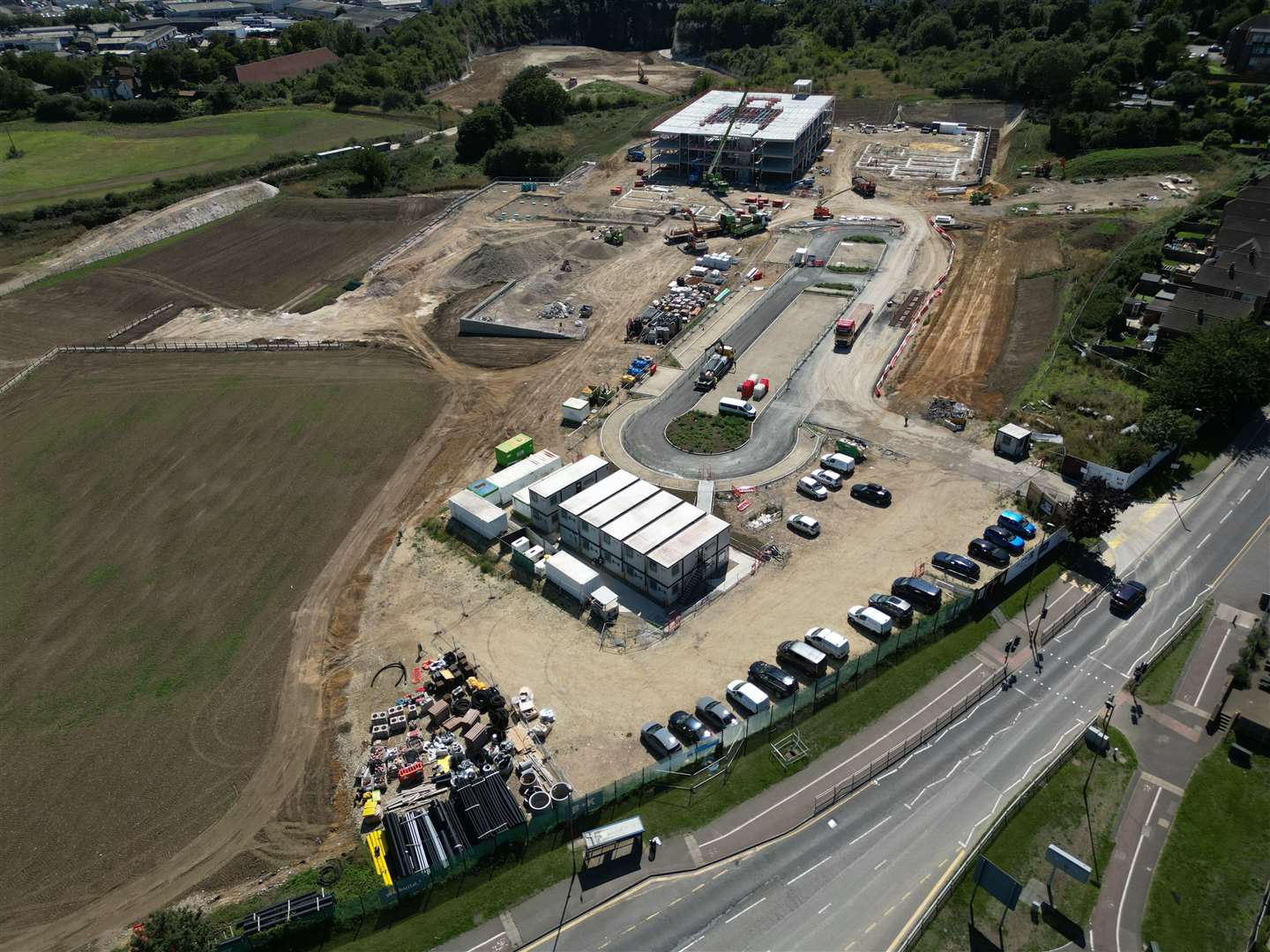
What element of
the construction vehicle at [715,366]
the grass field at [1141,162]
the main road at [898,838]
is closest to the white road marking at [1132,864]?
the main road at [898,838]

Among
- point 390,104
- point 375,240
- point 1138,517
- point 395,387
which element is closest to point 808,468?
point 1138,517

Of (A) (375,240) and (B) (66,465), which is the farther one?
(A) (375,240)

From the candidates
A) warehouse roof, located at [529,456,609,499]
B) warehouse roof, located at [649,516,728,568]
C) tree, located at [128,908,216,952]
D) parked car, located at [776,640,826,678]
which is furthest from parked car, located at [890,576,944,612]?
tree, located at [128,908,216,952]

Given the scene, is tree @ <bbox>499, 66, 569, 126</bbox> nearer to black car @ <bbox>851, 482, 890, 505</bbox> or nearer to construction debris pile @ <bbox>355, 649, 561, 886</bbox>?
black car @ <bbox>851, 482, 890, 505</bbox>

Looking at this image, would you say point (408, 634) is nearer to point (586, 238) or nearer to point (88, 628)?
point (88, 628)

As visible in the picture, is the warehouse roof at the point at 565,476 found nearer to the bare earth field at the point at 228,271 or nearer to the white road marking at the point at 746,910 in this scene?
the white road marking at the point at 746,910

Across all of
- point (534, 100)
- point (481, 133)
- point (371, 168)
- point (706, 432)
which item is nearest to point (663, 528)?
point (706, 432)
